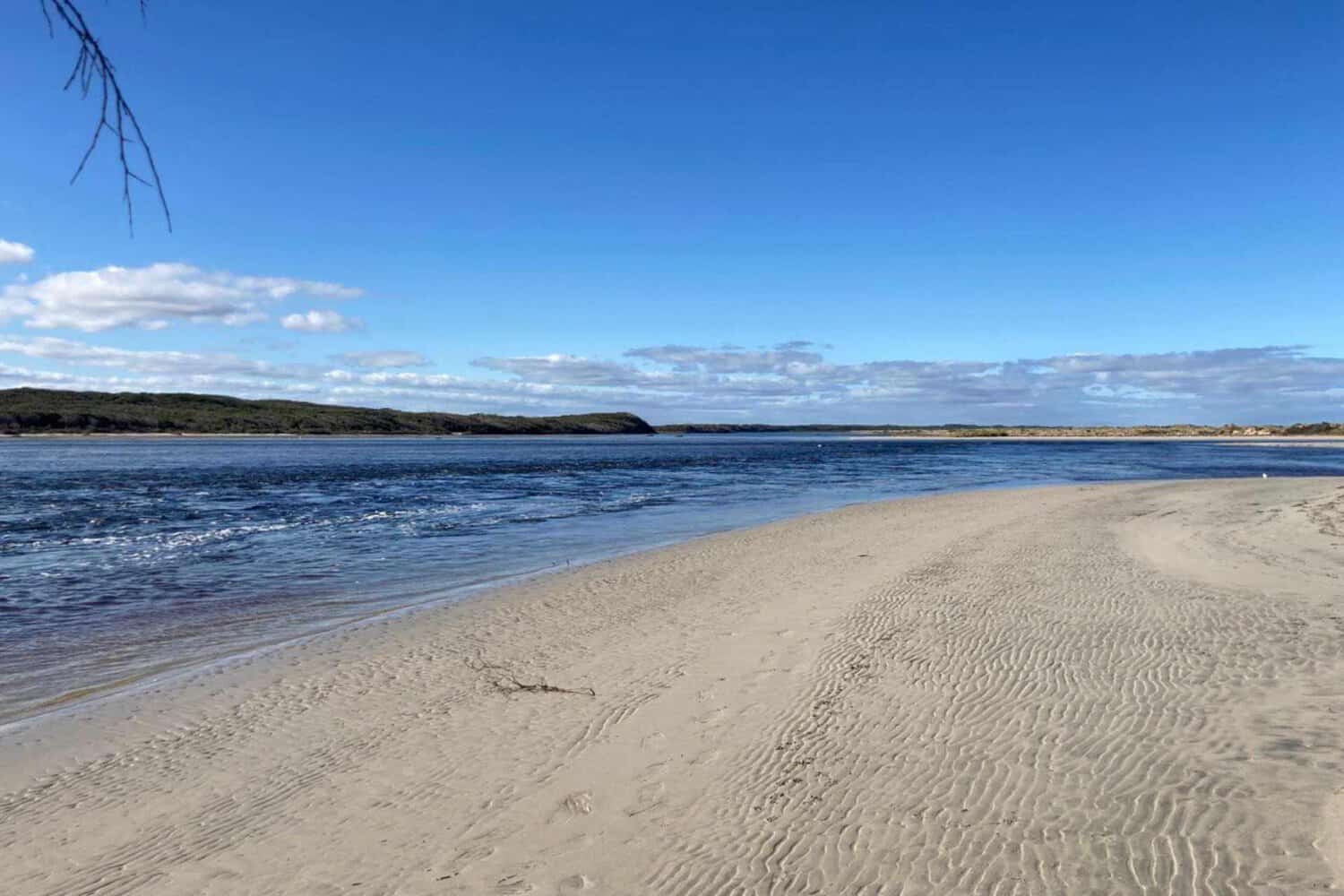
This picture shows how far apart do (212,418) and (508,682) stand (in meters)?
151

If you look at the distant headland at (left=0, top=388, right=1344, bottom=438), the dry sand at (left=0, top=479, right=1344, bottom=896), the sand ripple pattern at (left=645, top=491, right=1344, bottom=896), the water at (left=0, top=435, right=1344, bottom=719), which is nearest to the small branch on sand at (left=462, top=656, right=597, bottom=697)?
the dry sand at (left=0, top=479, right=1344, bottom=896)

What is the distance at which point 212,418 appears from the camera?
13600 centimetres

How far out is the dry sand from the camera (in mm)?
4109

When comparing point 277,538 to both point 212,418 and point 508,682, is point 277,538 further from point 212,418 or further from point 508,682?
point 212,418

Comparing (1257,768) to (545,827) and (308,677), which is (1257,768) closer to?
(545,827)

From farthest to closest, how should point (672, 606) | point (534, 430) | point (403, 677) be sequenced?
point (534, 430) < point (672, 606) < point (403, 677)

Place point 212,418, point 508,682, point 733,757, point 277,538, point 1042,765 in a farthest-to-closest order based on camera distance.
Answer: point 212,418 < point 277,538 < point 508,682 < point 733,757 < point 1042,765

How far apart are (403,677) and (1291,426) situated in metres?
158

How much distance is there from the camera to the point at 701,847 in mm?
4297

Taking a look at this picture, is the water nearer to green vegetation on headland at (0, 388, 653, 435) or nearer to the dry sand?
the dry sand

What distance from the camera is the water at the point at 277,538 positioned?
376 inches

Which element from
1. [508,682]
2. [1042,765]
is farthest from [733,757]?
[508,682]

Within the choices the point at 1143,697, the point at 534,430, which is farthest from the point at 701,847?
the point at 534,430

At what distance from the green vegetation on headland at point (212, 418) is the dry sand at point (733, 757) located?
140464mm
